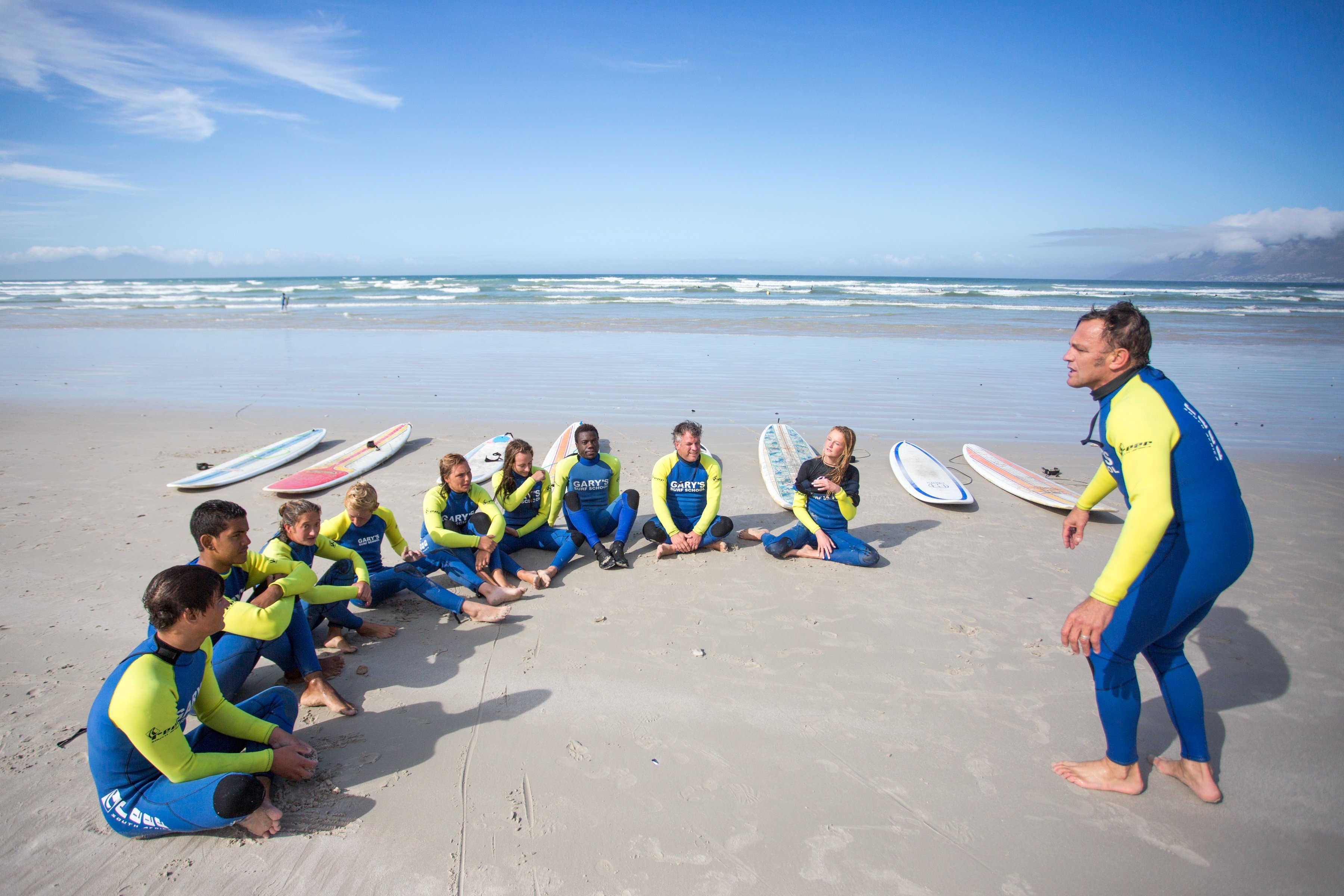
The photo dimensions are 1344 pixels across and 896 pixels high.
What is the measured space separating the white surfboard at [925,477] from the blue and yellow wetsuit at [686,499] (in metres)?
2.45

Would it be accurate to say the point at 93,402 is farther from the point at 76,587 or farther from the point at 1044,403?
the point at 1044,403

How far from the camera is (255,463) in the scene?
727 centimetres

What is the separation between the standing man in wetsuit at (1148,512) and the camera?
2205 mm

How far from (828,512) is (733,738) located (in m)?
2.55

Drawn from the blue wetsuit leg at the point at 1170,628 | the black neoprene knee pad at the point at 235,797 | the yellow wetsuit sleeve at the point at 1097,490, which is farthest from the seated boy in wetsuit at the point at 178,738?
the yellow wetsuit sleeve at the point at 1097,490

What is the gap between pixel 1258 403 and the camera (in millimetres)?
10758

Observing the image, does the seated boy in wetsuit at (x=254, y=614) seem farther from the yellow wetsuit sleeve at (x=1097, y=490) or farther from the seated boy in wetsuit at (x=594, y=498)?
the yellow wetsuit sleeve at (x=1097, y=490)

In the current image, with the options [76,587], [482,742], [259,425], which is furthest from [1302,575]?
[259,425]

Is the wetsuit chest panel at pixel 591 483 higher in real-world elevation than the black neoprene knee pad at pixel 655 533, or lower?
higher

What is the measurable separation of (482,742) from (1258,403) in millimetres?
13488

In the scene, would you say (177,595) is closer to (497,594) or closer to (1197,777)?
(497,594)

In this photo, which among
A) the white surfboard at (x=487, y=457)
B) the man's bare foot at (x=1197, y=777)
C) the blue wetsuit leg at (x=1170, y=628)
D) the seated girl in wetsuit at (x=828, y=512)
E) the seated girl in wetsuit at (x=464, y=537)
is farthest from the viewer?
the white surfboard at (x=487, y=457)

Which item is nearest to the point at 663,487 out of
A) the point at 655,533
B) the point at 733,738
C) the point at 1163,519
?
the point at 655,533

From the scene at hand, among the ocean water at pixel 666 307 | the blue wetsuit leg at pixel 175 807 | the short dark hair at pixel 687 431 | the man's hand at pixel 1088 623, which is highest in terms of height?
the ocean water at pixel 666 307
